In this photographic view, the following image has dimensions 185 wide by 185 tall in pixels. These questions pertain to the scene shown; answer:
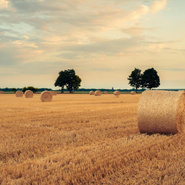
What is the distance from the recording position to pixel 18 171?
4883 millimetres

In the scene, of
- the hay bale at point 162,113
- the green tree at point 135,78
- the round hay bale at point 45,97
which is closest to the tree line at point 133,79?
the green tree at point 135,78

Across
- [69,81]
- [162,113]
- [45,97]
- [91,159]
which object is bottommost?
[91,159]

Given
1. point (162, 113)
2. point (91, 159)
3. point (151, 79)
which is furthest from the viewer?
point (151, 79)

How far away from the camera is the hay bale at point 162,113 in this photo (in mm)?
8445

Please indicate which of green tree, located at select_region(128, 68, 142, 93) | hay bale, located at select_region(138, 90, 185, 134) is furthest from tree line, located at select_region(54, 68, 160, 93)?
hay bale, located at select_region(138, 90, 185, 134)

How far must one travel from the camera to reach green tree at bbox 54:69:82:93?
85250mm

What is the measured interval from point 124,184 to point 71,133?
4.35m

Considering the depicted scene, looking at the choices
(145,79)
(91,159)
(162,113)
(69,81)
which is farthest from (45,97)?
(145,79)

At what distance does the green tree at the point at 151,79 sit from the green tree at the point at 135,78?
1783 mm

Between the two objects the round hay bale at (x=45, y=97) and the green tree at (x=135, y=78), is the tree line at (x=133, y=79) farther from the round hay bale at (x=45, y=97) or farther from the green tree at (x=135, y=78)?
the round hay bale at (x=45, y=97)

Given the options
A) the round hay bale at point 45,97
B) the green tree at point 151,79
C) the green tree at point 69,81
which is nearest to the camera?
the round hay bale at point 45,97

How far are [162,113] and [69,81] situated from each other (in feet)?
253

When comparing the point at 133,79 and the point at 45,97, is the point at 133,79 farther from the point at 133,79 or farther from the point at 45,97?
the point at 45,97

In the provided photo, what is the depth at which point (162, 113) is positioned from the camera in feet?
28.2
